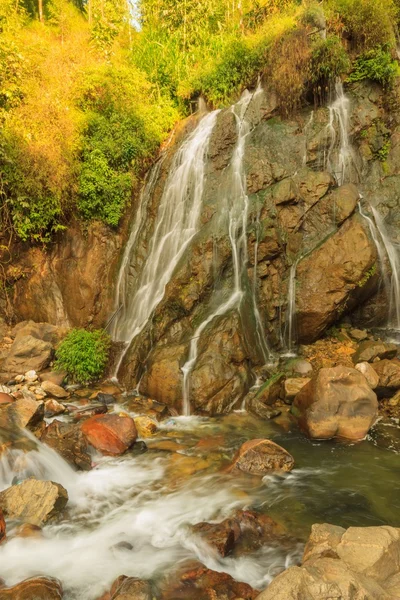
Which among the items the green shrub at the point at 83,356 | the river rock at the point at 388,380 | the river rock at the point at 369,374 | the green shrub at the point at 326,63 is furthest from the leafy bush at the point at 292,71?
the green shrub at the point at 83,356

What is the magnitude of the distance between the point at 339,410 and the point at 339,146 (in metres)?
7.14

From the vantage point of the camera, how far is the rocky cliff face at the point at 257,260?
8555mm

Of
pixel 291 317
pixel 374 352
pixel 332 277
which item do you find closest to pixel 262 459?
pixel 374 352

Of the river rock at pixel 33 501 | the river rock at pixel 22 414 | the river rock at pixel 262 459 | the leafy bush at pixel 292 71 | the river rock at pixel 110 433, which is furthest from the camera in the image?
the leafy bush at pixel 292 71

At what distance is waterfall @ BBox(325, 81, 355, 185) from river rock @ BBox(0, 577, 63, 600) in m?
10.2

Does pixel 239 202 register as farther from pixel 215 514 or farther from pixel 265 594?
pixel 265 594

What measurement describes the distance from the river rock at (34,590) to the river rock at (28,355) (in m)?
6.09

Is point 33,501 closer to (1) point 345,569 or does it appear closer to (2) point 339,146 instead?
(1) point 345,569

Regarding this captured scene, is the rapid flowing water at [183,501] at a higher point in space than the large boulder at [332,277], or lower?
lower

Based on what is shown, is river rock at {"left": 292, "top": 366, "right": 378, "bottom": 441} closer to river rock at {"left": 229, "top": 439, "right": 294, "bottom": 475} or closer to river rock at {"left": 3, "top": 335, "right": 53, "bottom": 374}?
river rock at {"left": 229, "top": 439, "right": 294, "bottom": 475}

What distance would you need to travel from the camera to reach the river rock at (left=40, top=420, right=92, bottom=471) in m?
6.17

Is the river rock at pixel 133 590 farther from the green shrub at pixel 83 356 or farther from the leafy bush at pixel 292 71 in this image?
the leafy bush at pixel 292 71

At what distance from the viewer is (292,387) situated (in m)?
8.03

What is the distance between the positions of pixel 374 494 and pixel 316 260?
515 centimetres
